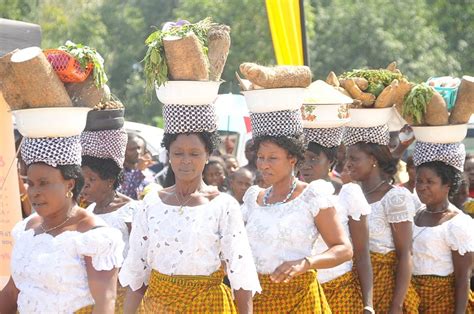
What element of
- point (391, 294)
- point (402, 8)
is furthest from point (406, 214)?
point (402, 8)

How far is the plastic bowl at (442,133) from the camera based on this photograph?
7.83 m

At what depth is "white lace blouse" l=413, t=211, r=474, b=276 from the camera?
769 cm

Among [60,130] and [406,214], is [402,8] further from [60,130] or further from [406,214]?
[60,130]

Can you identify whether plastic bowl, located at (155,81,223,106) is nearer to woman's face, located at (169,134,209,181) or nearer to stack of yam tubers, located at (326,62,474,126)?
woman's face, located at (169,134,209,181)

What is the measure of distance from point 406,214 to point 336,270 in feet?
2.17

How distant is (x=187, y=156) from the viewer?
606cm

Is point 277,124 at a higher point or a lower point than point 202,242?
higher

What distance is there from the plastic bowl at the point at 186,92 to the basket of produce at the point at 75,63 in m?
0.36

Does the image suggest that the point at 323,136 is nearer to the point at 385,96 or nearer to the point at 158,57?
the point at 385,96

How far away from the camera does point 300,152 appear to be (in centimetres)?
657

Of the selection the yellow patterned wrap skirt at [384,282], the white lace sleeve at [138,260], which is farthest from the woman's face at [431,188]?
the white lace sleeve at [138,260]

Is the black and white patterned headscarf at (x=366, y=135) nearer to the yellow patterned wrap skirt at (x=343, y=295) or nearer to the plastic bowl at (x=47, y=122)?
the yellow patterned wrap skirt at (x=343, y=295)

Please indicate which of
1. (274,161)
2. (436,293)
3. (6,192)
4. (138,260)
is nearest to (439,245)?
(436,293)

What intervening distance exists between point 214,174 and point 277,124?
4921 mm
